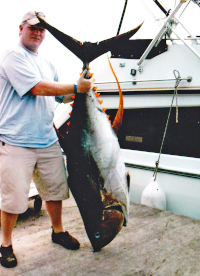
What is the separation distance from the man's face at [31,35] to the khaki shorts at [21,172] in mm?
750

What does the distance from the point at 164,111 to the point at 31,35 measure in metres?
2.02

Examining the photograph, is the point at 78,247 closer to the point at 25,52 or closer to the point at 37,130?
the point at 37,130

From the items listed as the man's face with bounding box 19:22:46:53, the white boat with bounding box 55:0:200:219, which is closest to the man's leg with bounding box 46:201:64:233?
the man's face with bounding box 19:22:46:53

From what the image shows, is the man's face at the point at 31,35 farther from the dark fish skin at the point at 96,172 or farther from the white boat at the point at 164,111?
the white boat at the point at 164,111

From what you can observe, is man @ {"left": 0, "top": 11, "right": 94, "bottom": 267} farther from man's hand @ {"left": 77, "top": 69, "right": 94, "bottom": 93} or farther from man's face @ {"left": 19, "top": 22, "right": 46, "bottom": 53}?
man's hand @ {"left": 77, "top": 69, "right": 94, "bottom": 93}

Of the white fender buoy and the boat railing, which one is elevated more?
the boat railing

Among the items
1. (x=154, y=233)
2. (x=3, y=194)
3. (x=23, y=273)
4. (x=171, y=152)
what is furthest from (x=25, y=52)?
(x=171, y=152)

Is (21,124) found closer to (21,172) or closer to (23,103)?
(23,103)

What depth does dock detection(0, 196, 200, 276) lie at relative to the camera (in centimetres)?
183

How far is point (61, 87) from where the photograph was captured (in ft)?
5.19

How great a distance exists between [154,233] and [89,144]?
1320 mm

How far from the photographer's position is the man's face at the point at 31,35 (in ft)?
5.89

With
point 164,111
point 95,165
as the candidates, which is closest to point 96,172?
point 95,165

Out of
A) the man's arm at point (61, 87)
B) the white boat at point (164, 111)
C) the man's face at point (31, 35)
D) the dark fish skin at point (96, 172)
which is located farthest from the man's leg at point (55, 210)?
the white boat at point (164, 111)
